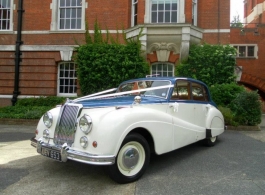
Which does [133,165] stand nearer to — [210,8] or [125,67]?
[125,67]

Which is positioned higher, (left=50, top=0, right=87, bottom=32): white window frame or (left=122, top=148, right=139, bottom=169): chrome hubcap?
(left=50, top=0, right=87, bottom=32): white window frame

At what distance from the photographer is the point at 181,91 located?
16.5ft

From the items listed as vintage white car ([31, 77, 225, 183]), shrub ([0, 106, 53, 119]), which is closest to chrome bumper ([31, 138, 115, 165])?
vintage white car ([31, 77, 225, 183])

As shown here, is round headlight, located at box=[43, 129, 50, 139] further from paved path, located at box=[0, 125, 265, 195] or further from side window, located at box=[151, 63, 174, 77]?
side window, located at box=[151, 63, 174, 77]

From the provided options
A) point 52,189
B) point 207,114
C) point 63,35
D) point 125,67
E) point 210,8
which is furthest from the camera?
point 63,35

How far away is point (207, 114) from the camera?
5727 millimetres

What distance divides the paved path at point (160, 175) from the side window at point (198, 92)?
126 centimetres

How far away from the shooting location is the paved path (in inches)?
135

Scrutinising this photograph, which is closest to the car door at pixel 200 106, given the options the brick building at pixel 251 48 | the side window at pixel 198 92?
the side window at pixel 198 92

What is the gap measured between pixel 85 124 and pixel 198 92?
3.15 m

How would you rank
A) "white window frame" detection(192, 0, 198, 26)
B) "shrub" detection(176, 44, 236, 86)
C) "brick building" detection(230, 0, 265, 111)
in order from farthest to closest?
"brick building" detection(230, 0, 265, 111) < "white window frame" detection(192, 0, 198, 26) < "shrub" detection(176, 44, 236, 86)

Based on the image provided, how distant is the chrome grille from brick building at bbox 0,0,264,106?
8.60 metres

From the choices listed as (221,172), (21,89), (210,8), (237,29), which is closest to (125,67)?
(210,8)

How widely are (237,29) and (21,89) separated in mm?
18766
